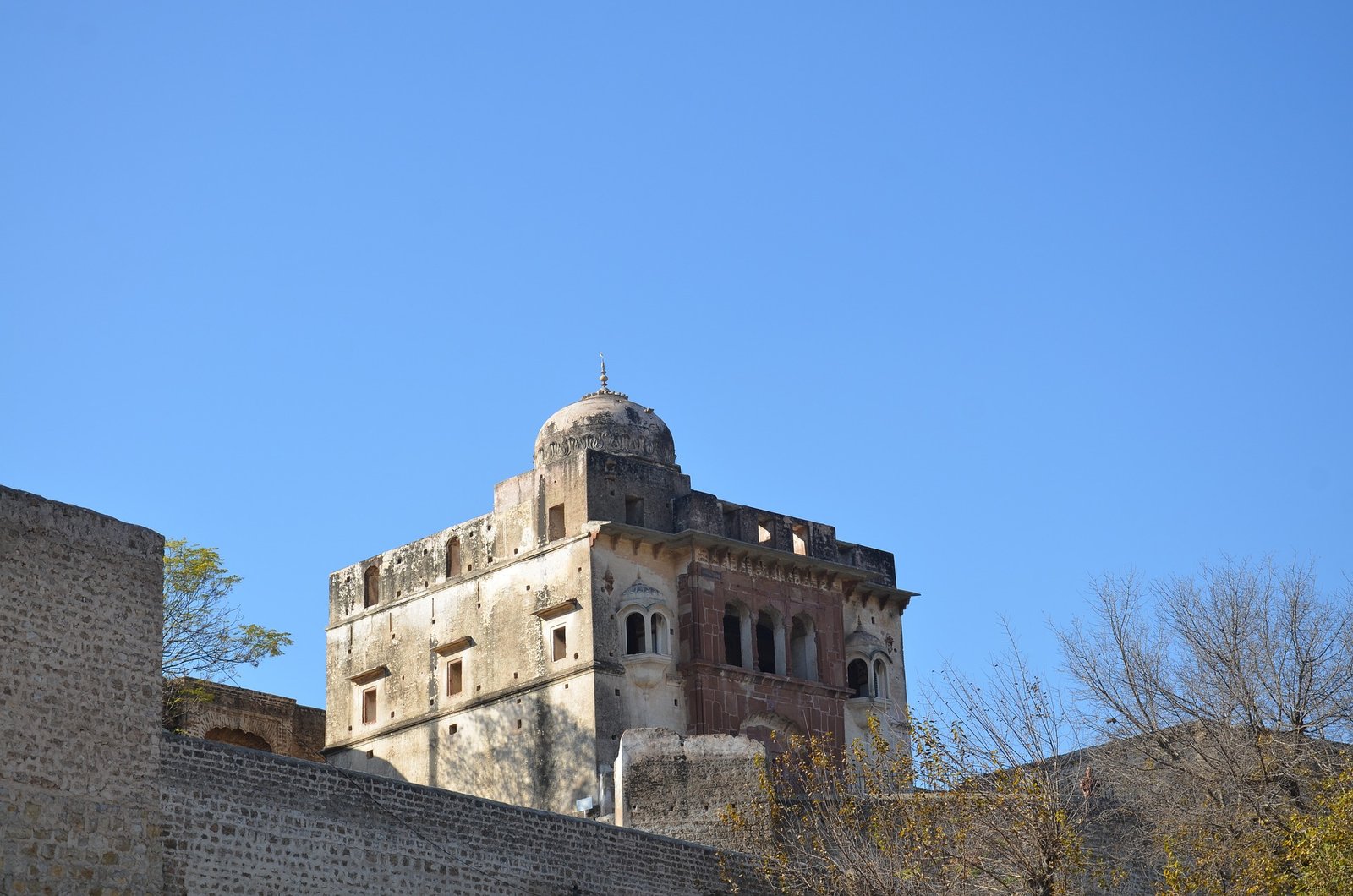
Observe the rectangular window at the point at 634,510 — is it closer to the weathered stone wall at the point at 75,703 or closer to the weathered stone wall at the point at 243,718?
the weathered stone wall at the point at 243,718

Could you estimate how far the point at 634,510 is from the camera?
32.1m

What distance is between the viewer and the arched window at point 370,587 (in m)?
34.3

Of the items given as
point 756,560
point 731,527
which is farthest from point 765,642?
point 731,527

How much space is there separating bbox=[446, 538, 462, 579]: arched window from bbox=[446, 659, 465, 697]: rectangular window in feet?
4.96

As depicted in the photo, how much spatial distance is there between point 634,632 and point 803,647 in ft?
11.5

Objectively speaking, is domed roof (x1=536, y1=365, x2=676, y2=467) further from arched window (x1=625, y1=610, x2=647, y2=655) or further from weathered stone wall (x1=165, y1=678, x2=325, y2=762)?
weathered stone wall (x1=165, y1=678, x2=325, y2=762)

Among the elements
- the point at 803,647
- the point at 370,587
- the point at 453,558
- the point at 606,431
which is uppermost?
the point at 606,431

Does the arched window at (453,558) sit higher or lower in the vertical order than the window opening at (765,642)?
higher

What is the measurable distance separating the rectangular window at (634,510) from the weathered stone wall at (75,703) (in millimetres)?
14980

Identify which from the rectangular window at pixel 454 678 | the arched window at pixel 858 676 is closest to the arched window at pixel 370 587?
the rectangular window at pixel 454 678

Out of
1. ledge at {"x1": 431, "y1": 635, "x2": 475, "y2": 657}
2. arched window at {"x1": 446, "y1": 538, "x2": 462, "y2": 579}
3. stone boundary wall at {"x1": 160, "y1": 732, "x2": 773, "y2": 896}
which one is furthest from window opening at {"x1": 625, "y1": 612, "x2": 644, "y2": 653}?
stone boundary wall at {"x1": 160, "y1": 732, "x2": 773, "y2": 896}

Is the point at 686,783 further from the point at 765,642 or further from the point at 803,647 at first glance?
the point at 803,647

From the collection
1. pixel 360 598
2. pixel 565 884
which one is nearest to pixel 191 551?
pixel 360 598

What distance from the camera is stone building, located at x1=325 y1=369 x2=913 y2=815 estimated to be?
30.6 m
